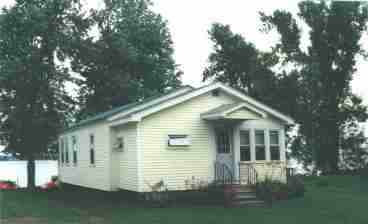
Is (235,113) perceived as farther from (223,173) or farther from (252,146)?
(223,173)

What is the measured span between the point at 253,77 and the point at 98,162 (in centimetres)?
2654

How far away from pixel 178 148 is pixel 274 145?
5.05 m

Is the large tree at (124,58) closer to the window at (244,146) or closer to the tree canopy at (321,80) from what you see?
the tree canopy at (321,80)

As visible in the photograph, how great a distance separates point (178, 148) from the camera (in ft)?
72.8

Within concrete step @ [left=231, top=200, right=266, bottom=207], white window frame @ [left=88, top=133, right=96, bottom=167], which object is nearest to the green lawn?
concrete step @ [left=231, top=200, right=266, bottom=207]

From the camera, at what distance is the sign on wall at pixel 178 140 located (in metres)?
21.9

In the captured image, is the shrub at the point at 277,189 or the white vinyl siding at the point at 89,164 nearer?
the shrub at the point at 277,189

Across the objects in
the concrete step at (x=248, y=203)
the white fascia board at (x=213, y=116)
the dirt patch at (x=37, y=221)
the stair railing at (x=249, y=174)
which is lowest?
the concrete step at (x=248, y=203)

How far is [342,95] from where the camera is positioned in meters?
45.7

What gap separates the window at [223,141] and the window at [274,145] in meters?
2.32

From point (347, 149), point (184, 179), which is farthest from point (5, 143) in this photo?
point (347, 149)

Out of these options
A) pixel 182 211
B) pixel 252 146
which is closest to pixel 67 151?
pixel 252 146

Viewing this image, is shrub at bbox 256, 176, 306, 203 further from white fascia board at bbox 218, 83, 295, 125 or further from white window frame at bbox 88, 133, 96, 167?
white window frame at bbox 88, 133, 96, 167

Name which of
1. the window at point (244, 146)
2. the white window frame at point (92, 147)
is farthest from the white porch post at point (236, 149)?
the white window frame at point (92, 147)
